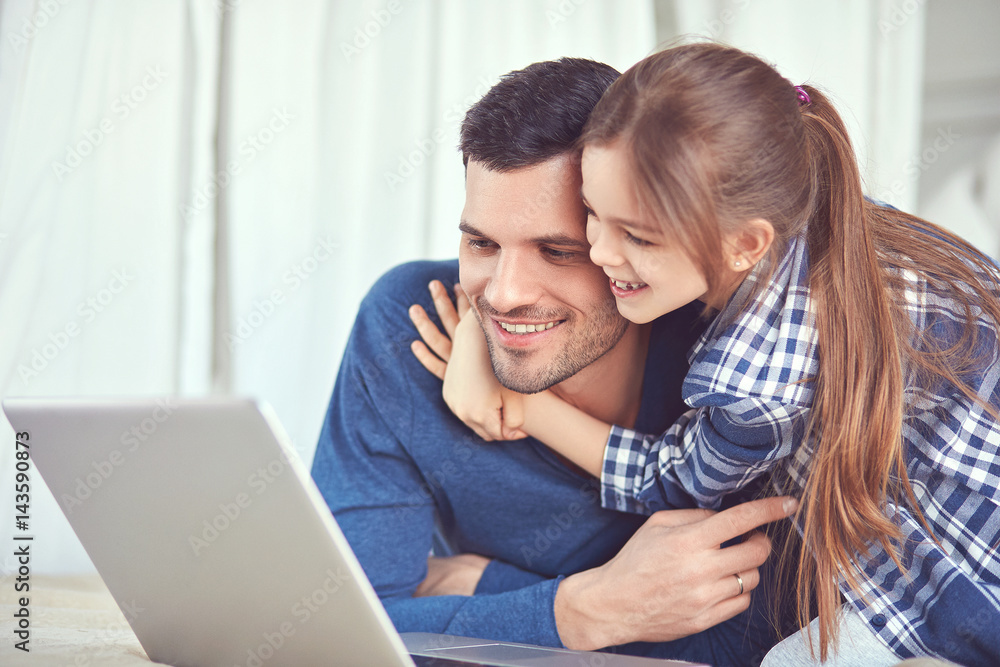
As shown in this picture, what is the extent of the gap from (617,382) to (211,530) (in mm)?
834

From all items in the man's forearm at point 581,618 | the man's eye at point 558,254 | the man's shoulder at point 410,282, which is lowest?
the man's forearm at point 581,618

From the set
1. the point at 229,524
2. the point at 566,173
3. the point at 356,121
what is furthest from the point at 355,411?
the point at 356,121

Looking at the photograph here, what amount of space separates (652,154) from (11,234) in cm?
192

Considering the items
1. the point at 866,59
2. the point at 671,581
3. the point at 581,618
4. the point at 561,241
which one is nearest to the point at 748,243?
the point at 561,241

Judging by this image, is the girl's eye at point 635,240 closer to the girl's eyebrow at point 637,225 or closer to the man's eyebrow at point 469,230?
the girl's eyebrow at point 637,225

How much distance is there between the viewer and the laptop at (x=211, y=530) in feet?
2.02

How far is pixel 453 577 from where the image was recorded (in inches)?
53.7

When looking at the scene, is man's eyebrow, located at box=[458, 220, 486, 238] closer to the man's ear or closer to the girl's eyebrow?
the girl's eyebrow

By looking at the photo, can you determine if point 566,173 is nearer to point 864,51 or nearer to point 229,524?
point 229,524

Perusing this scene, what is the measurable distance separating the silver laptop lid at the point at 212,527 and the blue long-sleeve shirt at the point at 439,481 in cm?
53

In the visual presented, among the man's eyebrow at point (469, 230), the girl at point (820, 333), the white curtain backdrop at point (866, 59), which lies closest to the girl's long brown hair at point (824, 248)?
the girl at point (820, 333)

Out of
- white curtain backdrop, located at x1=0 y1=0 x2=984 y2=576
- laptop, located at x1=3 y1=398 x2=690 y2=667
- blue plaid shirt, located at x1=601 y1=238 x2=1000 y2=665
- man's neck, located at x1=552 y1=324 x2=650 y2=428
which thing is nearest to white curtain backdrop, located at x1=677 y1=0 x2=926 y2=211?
white curtain backdrop, located at x1=0 y1=0 x2=984 y2=576

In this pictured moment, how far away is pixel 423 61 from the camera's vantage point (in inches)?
89.6

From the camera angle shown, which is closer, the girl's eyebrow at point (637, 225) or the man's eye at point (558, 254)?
the girl's eyebrow at point (637, 225)
